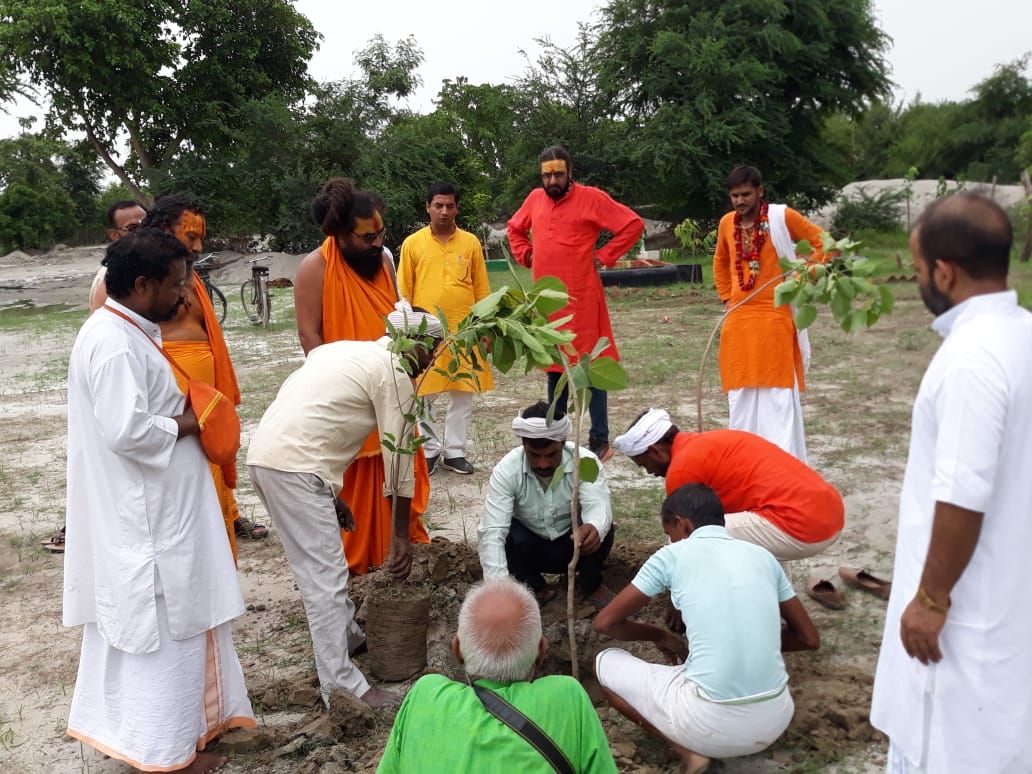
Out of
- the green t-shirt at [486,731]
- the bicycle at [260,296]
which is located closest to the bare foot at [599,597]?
the green t-shirt at [486,731]

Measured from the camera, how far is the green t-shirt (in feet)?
5.75

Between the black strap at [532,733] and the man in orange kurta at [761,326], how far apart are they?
131 inches

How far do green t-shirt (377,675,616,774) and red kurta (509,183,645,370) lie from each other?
425 cm

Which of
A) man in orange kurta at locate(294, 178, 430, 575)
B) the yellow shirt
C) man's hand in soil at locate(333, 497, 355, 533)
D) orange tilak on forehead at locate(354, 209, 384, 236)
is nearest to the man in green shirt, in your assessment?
man's hand in soil at locate(333, 497, 355, 533)

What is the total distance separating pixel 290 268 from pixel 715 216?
430 inches

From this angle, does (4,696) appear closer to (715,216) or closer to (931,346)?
(931,346)

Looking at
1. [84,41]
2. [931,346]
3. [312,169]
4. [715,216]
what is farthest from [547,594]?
[84,41]

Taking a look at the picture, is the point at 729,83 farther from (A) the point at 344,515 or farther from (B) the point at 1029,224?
(A) the point at 344,515

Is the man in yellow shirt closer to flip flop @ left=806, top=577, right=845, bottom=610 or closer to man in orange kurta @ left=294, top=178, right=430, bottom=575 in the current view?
man in orange kurta @ left=294, top=178, right=430, bottom=575

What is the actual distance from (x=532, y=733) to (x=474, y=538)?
3217 mm

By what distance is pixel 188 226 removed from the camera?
3.85 m

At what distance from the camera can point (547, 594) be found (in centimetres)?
402

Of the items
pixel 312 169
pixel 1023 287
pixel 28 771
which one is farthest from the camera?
pixel 312 169

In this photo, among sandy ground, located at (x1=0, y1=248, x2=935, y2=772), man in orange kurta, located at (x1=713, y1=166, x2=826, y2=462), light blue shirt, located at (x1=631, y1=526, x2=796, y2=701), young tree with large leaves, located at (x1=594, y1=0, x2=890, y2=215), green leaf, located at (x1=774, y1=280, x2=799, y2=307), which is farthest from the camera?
young tree with large leaves, located at (x1=594, y1=0, x2=890, y2=215)
